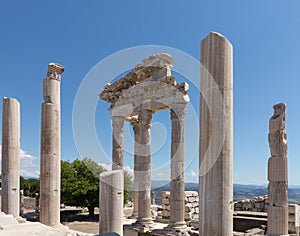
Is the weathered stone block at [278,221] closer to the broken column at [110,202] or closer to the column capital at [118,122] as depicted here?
the broken column at [110,202]

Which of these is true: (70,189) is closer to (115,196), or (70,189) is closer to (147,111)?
(147,111)

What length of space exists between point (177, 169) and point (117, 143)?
18.7 feet

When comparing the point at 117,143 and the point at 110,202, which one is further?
the point at 117,143

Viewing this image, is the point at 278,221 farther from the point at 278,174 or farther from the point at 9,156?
the point at 9,156

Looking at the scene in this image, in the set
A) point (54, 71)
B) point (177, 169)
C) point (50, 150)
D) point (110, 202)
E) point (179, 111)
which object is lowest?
point (110, 202)

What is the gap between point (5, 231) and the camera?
891 cm

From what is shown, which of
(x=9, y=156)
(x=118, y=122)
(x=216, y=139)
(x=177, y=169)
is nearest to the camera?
(x=216, y=139)

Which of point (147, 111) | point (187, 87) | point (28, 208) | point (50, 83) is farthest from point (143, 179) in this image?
point (28, 208)

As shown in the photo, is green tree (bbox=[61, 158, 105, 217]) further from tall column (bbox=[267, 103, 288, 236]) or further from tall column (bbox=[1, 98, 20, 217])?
tall column (bbox=[267, 103, 288, 236])

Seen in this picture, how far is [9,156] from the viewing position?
1431cm

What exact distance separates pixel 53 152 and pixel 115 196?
17.8 feet

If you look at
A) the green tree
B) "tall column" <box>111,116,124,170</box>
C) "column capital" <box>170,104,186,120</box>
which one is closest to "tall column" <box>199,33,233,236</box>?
"column capital" <box>170,104,186,120</box>

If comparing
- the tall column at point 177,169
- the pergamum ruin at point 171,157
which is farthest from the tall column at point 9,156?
the tall column at point 177,169

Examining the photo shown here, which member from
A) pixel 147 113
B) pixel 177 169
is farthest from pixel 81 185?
pixel 177 169
